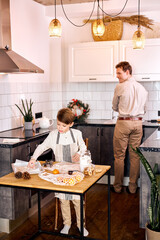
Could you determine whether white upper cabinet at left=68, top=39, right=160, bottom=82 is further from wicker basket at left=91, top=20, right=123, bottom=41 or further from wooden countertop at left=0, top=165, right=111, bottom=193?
wooden countertop at left=0, top=165, right=111, bottom=193

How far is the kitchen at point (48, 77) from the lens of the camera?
4734mm

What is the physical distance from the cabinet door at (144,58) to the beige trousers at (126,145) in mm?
849

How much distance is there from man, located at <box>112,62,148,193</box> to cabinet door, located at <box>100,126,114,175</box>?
322 millimetres

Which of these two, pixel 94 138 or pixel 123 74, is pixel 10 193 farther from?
pixel 123 74

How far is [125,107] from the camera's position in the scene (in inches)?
191

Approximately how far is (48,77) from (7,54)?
2037 millimetres

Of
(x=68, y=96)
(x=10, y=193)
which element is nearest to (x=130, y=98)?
(x=68, y=96)

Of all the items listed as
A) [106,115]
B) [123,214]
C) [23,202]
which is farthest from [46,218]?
[106,115]

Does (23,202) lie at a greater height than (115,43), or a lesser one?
lesser

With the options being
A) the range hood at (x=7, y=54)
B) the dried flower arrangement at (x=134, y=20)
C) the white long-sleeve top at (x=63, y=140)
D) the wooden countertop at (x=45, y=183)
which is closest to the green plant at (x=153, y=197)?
the wooden countertop at (x=45, y=183)

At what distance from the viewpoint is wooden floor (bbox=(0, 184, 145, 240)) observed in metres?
3.65

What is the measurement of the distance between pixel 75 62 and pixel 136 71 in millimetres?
1036

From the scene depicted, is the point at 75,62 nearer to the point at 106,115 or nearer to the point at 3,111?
the point at 106,115

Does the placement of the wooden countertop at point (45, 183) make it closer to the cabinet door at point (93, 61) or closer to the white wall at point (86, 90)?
the cabinet door at point (93, 61)
